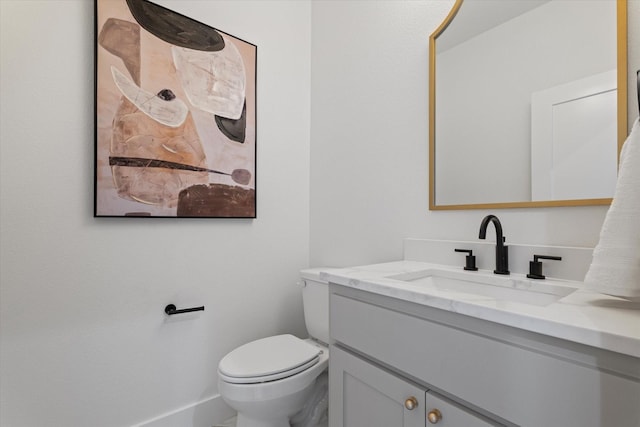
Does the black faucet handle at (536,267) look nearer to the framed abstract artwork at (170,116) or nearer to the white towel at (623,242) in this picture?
the white towel at (623,242)

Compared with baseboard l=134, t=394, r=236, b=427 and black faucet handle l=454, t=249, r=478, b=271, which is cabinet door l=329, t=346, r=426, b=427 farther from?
baseboard l=134, t=394, r=236, b=427

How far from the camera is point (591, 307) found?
0.64 m

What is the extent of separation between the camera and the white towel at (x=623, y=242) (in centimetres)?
62

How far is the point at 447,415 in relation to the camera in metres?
0.70

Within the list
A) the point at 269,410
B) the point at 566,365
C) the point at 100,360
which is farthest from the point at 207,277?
the point at 566,365

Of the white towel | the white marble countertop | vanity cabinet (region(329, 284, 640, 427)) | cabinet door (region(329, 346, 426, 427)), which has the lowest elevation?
cabinet door (region(329, 346, 426, 427))

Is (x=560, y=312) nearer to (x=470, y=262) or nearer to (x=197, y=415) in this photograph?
(x=470, y=262)

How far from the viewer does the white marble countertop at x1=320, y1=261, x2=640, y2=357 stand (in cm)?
50

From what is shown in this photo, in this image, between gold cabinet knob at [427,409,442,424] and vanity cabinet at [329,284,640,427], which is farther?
gold cabinet knob at [427,409,442,424]

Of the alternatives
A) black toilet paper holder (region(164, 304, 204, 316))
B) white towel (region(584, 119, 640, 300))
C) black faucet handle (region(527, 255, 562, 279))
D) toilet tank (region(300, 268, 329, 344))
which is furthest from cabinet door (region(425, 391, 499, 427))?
black toilet paper holder (region(164, 304, 204, 316))

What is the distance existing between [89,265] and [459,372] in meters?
1.40

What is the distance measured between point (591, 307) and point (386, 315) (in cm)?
44

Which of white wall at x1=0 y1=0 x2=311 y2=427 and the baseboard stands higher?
white wall at x1=0 y1=0 x2=311 y2=427

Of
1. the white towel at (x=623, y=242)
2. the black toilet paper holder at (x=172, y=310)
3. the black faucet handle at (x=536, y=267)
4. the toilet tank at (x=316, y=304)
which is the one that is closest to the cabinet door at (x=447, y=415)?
the white towel at (x=623, y=242)
